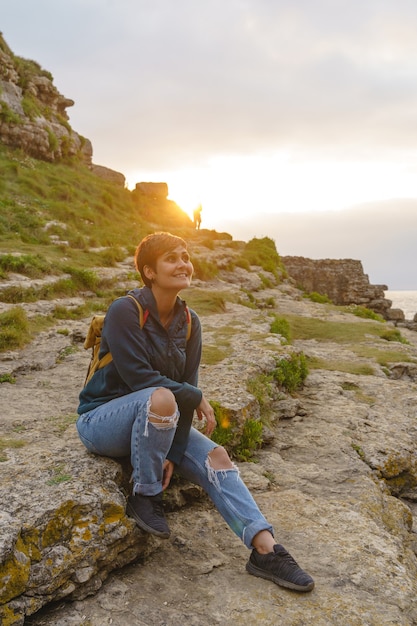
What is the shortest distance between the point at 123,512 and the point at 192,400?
1.11 m

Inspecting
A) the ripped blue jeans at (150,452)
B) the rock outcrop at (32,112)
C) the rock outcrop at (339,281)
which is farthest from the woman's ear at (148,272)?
the rock outcrop at (339,281)

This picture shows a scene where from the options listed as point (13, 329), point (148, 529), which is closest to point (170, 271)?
point (148, 529)

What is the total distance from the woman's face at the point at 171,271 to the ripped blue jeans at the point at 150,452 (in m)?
1.10

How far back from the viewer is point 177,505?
4.76 metres

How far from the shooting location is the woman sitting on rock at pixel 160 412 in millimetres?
3885

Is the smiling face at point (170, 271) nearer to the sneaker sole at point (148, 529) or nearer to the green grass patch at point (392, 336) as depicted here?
the sneaker sole at point (148, 529)

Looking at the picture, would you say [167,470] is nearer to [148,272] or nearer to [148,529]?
[148,529]

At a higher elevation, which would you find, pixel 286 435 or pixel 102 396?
pixel 102 396

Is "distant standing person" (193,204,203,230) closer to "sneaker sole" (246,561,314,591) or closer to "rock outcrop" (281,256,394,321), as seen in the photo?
"rock outcrop" (281,256,394,321)

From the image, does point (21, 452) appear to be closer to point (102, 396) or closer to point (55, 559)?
point (102, 396)

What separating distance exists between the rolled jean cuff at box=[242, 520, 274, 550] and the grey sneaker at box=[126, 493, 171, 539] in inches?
25.2

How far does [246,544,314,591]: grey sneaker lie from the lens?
3625 mm

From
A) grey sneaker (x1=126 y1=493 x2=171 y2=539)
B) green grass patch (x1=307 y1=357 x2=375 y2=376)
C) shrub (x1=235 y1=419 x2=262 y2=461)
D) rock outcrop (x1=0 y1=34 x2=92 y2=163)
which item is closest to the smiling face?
grey sneaker (x1=126 y1=493 x2=171 y2=539)

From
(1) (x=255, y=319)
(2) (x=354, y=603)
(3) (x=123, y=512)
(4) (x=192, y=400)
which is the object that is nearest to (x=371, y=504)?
(2) (x=354, y=603)
